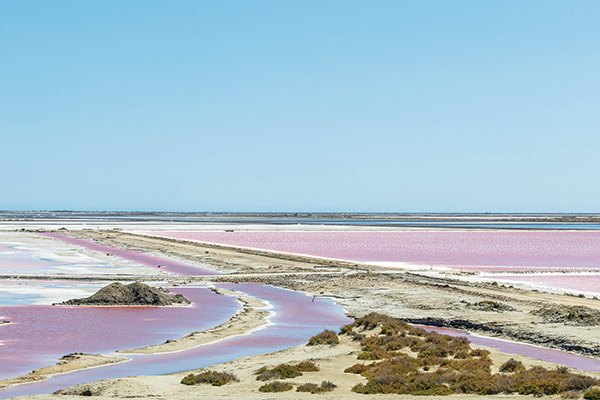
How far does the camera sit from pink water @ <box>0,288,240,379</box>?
72.9 feet

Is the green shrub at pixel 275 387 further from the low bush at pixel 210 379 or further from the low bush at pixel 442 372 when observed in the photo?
the low bush at pixel 442 372

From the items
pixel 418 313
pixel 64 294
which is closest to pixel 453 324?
pixel 418 313

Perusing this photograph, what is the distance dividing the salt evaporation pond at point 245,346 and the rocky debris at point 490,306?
573cm

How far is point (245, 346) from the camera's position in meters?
24.0

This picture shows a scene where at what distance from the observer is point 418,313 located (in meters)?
30.5

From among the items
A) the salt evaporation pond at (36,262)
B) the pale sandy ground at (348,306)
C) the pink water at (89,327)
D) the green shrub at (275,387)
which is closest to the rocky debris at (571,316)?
the pale sandy ground at (348,306)

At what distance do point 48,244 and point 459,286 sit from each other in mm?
54596

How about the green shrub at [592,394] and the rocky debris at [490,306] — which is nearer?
the green shrub at [592,394]

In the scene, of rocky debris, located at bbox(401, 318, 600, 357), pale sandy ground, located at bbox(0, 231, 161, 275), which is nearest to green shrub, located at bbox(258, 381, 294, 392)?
rocky debris, located at bbox(401, 318, 600, 357)

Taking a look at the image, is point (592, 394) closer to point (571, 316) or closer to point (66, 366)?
point (571, 316)

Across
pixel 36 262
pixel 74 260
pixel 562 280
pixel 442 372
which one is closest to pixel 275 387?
pixel 442 372

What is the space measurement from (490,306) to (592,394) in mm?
15749

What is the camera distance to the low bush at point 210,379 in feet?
57.2

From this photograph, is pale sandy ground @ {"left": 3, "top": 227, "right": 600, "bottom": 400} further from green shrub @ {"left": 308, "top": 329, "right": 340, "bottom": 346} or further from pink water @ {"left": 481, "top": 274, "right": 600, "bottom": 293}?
pink water @ {"left": 481, "top": 274, "right": 600, "bottom": 293}
